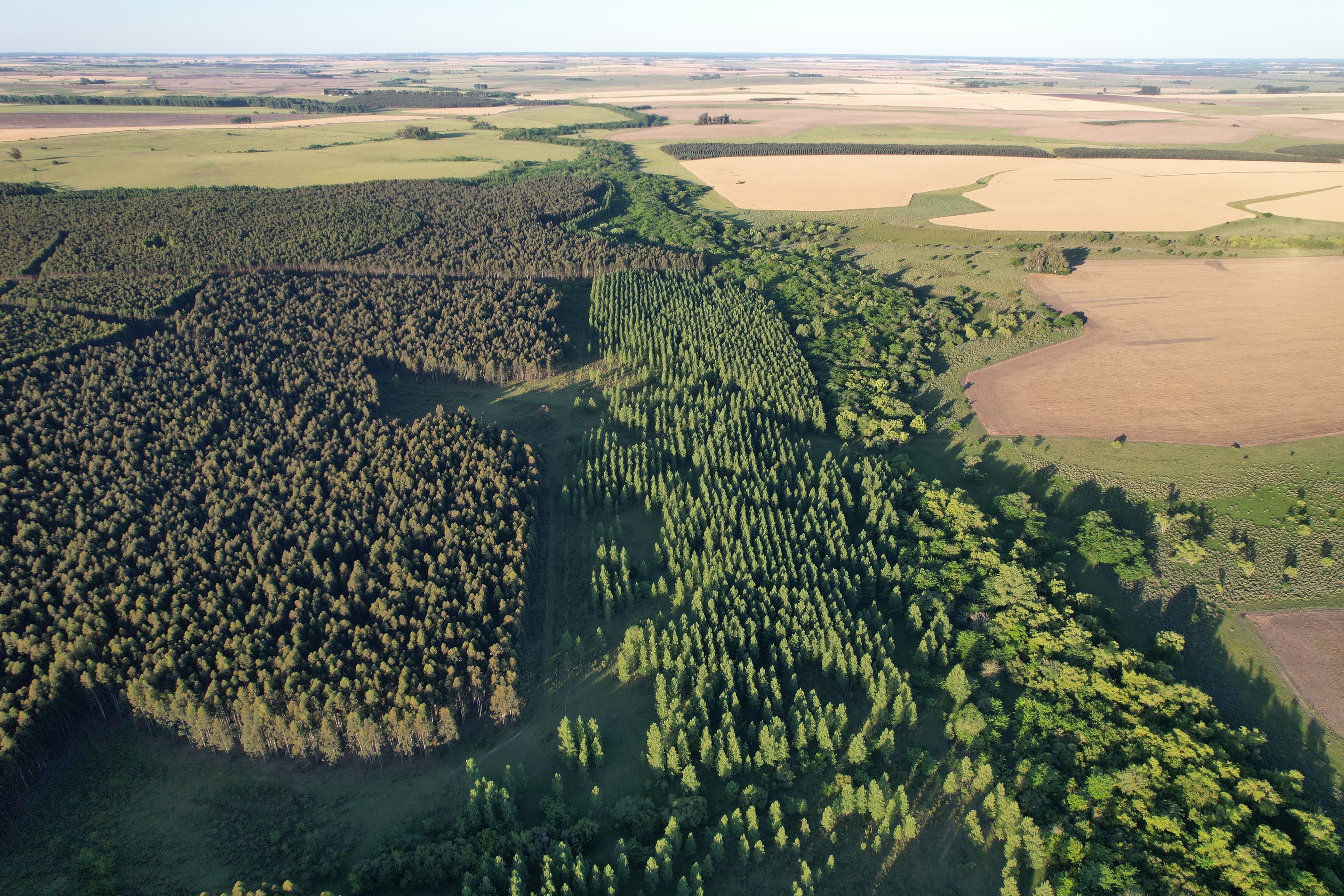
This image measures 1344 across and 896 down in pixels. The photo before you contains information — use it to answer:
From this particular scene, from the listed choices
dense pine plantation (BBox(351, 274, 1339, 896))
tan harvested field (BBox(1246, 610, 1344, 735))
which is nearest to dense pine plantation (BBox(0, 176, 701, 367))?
dense pine plantation (BBox(351, 274, 1339, 896))

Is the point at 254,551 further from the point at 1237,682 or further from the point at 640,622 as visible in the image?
the point at 1237,682

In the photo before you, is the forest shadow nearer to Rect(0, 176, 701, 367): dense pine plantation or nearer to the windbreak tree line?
the windbreak tree line

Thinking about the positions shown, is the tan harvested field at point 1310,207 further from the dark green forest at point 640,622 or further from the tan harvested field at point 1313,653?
the tan harvested field at point 1313,653

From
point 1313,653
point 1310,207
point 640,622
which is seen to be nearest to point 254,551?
point 640,622

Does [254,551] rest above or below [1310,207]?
below

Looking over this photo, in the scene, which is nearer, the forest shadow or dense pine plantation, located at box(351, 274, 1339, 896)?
dense pine plantation, located at box(351, 274, 1339, 896)
